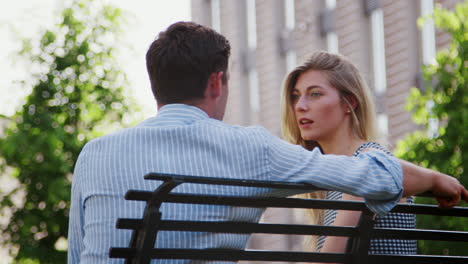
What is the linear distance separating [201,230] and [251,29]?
82.8ft

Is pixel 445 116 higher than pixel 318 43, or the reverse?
pixel 318 43

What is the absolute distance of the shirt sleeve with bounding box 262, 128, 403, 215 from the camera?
2654 millimetres

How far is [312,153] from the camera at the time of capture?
8.86 ft

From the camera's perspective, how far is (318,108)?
168 inches

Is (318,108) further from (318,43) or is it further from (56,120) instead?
(318,43)

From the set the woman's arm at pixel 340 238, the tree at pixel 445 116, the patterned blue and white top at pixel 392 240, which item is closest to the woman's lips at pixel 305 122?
the patterned blue and white top at pixel 392 240

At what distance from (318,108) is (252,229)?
179 cm

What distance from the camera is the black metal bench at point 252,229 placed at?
241cm

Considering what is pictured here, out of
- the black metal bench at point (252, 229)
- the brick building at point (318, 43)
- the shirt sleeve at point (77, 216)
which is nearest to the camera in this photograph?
the black metal bench at point (252, 229)

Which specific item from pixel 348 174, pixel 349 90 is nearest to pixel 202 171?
pixel 348 174

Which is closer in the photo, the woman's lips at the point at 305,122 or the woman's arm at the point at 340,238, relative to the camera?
the woman's arm at the point at 340,238

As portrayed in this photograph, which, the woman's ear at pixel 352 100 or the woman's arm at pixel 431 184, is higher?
the woman's ear at pixel 352 100

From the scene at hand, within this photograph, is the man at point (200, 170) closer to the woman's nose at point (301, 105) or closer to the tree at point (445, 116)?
the woman's nose at point (301, 105)

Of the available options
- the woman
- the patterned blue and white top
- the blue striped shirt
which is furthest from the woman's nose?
the blue striped shirt
